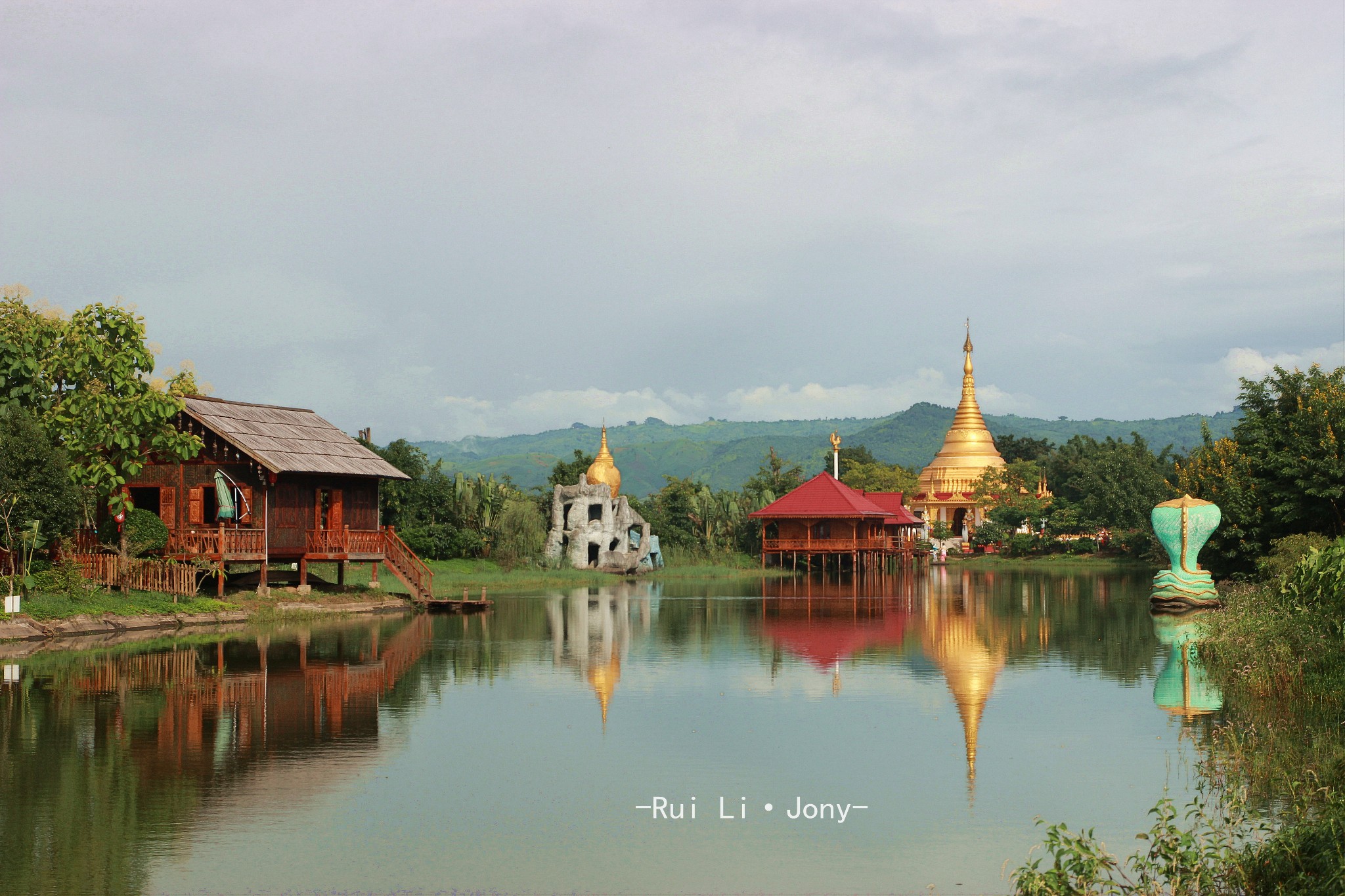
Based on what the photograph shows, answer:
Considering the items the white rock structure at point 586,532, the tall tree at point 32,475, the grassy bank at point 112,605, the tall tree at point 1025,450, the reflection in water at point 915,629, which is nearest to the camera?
the reflection in water at point 915,629

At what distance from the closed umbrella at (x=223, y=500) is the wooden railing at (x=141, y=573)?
1.36 meters

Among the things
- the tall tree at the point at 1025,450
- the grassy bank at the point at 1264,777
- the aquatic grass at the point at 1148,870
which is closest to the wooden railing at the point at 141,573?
the grassy bank at the point at 1264,777

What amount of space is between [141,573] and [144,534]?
0.91 m

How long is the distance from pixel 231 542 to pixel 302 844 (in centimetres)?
2131

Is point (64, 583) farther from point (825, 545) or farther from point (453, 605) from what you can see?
point (825, 545)

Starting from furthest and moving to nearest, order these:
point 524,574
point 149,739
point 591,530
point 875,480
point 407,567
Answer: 1. point 875,480
2. point 591,530
3. point 524,574
4. point 407,567
5. point 149,739

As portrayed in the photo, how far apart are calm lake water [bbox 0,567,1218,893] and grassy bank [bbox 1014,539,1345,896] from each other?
0.57m

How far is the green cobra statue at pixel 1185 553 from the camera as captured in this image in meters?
33.2

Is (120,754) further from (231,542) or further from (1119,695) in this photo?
(231,542)

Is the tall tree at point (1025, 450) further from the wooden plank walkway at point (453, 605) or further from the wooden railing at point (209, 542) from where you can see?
the wooden railing at point (209, 542)

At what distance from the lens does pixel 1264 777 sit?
465 inches

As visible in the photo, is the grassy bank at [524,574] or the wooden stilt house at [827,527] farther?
the wooden stilt house at [827,527]

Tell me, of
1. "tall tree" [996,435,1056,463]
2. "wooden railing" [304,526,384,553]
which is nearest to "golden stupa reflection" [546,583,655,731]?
"wooden railing" [304,526,384,553]


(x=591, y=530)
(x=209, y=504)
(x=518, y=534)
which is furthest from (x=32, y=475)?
(x=591, y=530)
